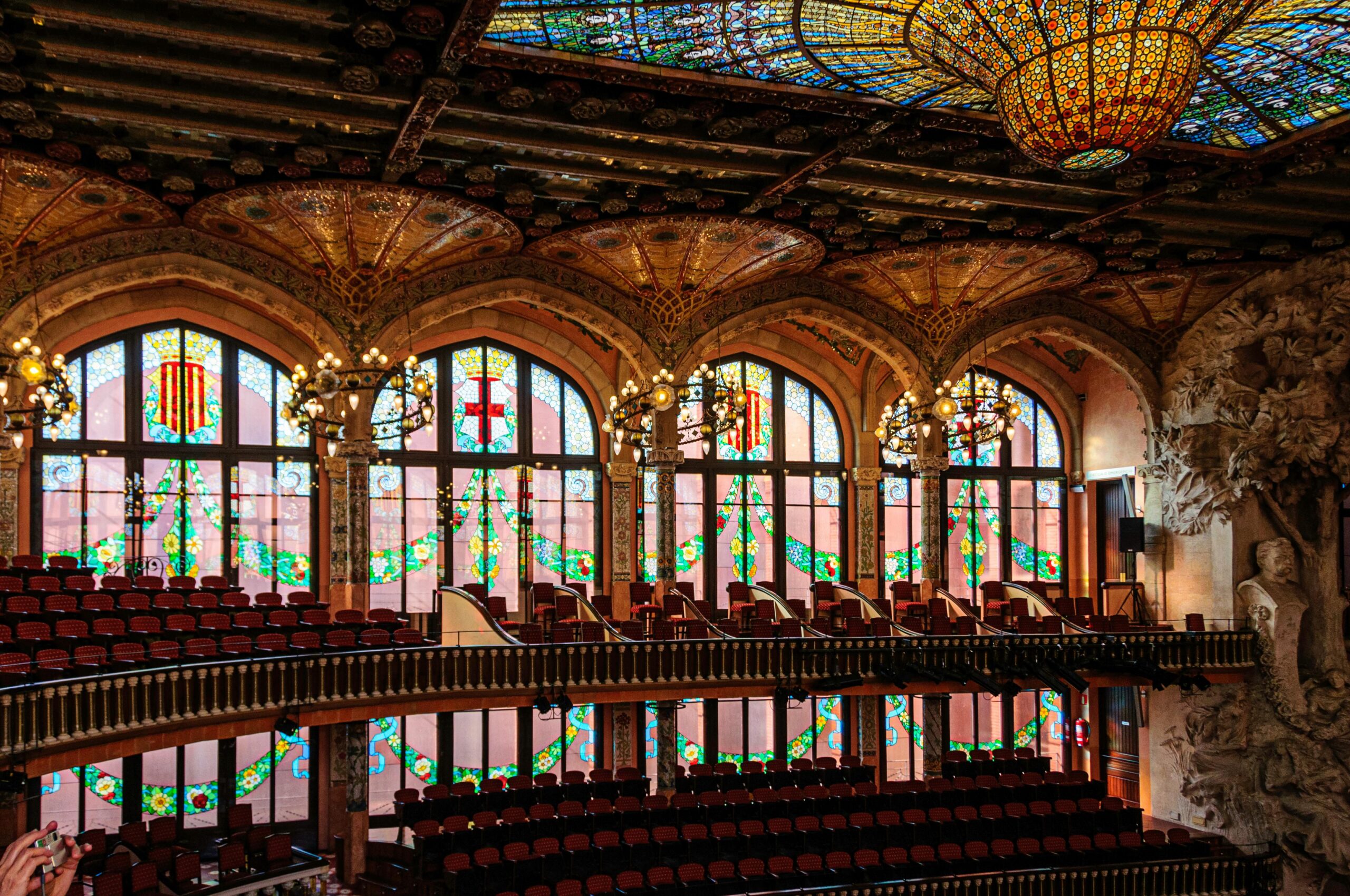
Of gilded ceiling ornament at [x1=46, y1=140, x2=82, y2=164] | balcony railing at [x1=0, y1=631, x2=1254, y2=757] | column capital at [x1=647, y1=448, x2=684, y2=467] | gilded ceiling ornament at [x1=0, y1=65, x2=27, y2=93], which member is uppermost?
gilded ceiling ornament at [x1=0, y1=65, x2=27, y2=93]

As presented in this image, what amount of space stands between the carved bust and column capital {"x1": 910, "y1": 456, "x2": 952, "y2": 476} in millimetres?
5755

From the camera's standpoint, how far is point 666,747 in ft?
61.6

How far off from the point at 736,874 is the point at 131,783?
9771mm

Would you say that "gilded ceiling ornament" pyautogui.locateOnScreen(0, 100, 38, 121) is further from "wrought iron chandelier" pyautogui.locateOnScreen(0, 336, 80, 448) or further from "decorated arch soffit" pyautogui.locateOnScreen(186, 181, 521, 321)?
"decorated arch soffit" pyautogui.locateOnScreen(186, 181, 521, 321)

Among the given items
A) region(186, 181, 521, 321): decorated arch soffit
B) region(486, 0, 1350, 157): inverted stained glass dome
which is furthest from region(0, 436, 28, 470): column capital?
region(486, 0, 1350, 157): inverted stained glass dome

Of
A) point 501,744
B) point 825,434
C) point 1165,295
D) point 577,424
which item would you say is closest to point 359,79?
point 577,424

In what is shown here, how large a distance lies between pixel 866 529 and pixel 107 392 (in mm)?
14633

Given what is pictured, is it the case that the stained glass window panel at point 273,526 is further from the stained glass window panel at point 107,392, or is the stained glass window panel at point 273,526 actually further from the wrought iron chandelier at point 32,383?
the wrought iron chandelier at point 32,383

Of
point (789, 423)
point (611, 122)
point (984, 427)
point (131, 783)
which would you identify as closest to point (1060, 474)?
point (789, 423)

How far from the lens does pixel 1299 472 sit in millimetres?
21406

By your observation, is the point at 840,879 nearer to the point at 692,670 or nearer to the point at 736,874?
the point at 736,874

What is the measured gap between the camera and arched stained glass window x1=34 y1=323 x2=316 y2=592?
19.3 m

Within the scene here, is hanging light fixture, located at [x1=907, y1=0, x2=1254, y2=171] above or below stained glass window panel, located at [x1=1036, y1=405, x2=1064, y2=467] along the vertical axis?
above

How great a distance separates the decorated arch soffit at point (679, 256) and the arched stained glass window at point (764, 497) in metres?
3.57
